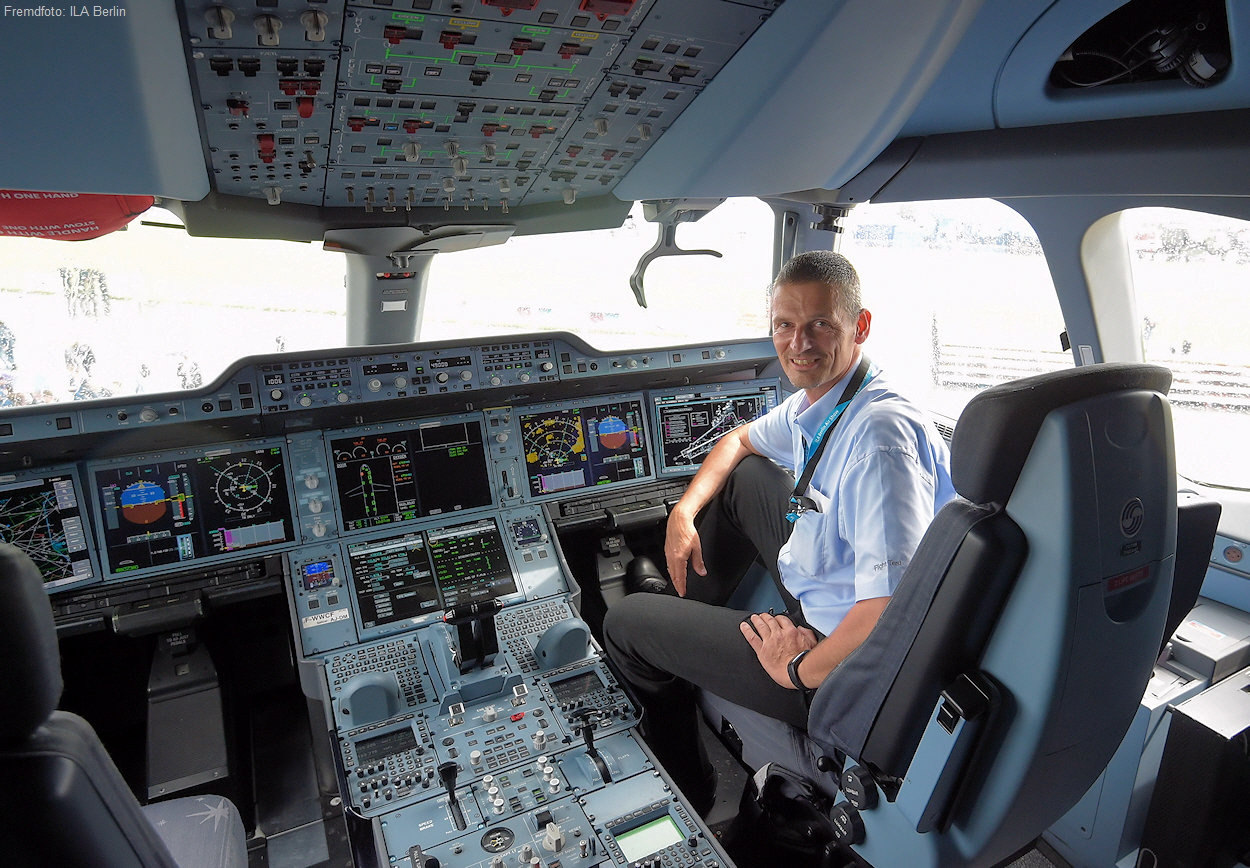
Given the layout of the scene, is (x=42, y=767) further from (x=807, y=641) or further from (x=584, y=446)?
(x=584, y=446)

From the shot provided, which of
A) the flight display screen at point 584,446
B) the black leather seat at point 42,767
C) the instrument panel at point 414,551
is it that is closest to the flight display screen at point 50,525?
the instrument panel at point 414,551

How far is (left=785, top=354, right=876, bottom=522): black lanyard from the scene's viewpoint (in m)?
1.85

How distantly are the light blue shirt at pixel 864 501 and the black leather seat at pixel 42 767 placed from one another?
1.33 metres

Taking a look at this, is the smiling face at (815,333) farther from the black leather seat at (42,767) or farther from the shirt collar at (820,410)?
the black leather seat at (42,767)

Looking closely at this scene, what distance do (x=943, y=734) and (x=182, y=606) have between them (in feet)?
7.39

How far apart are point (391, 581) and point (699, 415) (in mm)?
1478

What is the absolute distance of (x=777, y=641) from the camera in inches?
70.8

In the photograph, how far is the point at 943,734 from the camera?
48.3 inches

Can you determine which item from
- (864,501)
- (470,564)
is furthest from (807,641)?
(470,564)

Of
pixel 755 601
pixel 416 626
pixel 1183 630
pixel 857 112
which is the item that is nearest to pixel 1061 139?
pixel 857 112

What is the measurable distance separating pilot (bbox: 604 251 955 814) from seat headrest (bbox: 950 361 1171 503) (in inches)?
16.1

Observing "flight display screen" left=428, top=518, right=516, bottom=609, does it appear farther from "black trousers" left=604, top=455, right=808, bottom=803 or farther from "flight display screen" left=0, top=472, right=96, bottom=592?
"flight display screen" left=0, top=472, right=96, bottom=592

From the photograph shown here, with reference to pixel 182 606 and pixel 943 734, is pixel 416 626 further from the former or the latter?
pixel 943 734

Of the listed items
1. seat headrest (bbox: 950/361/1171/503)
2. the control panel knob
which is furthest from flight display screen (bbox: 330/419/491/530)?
seat headrest (bbox: 950/361/1171/503)
